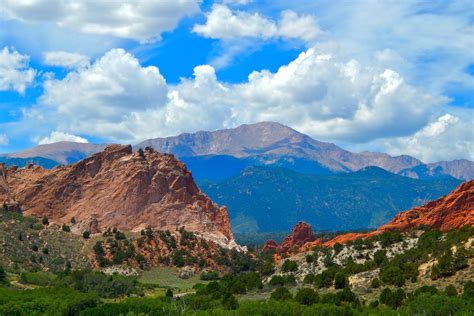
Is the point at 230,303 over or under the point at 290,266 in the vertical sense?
under

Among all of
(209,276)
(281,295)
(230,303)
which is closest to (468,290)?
(281,295)

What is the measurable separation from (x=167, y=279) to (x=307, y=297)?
6134 cm

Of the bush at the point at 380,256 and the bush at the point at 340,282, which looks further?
the bush at the point at 380,256

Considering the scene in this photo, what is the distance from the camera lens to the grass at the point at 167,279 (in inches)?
6117

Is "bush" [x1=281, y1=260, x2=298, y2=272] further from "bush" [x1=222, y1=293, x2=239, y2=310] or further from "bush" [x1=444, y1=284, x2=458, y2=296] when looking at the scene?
"bush" [x1=444, y1=284, x2=458, y2=296]

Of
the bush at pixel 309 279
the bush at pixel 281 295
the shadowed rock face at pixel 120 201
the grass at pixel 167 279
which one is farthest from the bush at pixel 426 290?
the shadowed rock face at pixel 120 201

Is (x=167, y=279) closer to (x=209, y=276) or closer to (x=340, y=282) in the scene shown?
(x=209, y=276)

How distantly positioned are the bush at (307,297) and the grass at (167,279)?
1883 inches

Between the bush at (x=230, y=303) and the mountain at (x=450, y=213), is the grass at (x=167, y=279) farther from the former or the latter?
the mountain at (x=450, y=213)

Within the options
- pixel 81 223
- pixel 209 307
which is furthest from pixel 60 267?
pixel 209 307

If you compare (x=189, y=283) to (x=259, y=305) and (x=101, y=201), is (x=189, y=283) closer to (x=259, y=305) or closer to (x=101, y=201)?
(x=101, y=201)

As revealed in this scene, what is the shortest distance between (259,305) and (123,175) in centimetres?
10739

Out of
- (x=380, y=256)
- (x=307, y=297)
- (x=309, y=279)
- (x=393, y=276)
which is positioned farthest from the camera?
(x=380, y=256)

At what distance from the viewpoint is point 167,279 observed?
528 ft
